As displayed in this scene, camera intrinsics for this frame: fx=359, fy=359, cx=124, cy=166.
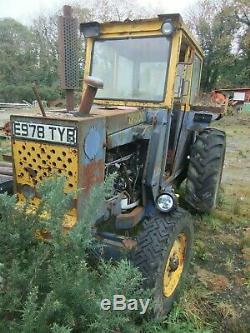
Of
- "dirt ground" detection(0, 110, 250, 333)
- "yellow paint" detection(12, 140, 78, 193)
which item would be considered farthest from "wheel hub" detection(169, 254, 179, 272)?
"yellow paint" detection(12, 140, 78, 193)

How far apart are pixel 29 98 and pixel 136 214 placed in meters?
25.3

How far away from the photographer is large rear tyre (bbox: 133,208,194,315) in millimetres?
2689

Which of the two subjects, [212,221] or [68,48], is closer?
[68,48]

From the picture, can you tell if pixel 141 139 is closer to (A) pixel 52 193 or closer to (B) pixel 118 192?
(B) pixel 118 192

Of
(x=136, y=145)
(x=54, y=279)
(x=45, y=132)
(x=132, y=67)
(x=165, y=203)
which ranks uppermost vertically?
(x=132, y=67)

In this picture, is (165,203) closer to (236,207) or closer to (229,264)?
(229,264)

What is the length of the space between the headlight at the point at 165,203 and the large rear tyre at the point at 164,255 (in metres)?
0.06

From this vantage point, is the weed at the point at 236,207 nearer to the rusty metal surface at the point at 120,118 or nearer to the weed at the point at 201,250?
the weed at the point at 201,250

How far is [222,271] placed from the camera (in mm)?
3555

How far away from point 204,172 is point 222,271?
1244mm

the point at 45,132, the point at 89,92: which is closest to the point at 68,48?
the point at 89,92

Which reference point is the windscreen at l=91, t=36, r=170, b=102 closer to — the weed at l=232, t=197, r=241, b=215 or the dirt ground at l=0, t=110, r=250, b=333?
the dirt ground at l=0, t=110, r=250, b=333

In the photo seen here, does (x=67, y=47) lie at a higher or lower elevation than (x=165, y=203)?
higher

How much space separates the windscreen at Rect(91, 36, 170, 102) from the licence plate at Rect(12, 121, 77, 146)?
1367 mm
